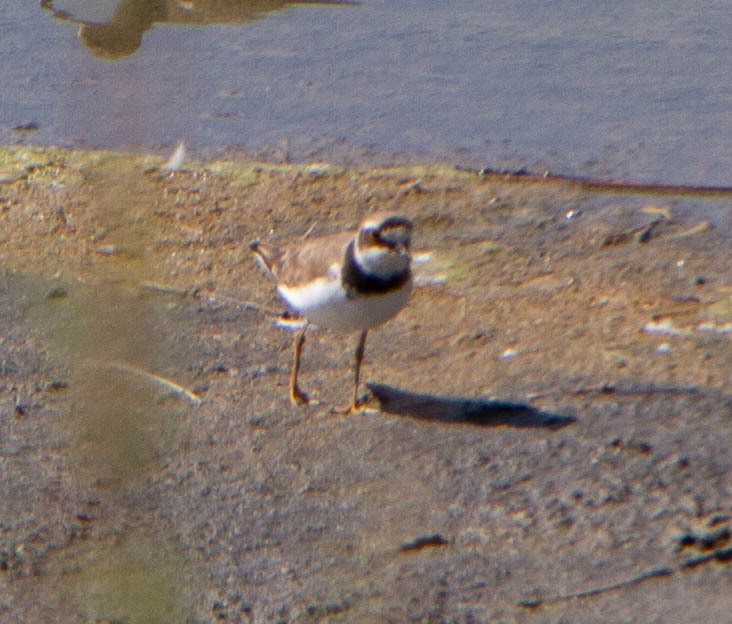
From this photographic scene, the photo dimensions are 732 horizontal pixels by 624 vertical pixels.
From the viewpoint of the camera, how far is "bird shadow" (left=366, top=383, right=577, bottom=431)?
15.4 ft

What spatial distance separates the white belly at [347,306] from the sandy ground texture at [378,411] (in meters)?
0.31

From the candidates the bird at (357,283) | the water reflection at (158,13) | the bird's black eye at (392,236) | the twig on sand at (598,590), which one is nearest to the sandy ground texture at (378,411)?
the twig on sand at (598,590)

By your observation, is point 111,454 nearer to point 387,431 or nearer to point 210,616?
point 210,616

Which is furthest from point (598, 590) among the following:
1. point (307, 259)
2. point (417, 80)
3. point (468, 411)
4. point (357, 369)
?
point (417, 80)

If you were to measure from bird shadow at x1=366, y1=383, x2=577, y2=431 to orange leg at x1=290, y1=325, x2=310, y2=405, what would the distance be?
266 mm

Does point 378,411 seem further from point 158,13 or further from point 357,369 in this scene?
point 158,13

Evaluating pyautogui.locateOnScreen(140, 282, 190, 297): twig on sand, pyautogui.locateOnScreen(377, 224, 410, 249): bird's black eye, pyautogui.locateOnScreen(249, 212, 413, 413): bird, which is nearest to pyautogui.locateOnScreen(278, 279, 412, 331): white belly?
pyautogui.locateOnScreen(249, 212, 413, 413): bird

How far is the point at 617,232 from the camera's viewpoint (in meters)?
6.38

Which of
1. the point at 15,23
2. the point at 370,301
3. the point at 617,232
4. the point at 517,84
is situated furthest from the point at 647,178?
the point at 15,23

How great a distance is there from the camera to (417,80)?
824 centimetres

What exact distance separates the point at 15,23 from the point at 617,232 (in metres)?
4.79

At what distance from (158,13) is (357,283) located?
5008mm

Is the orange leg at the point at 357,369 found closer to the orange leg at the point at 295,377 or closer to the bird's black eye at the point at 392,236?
the orange leg at the point at 295,377

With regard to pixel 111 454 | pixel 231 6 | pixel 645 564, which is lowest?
pixel 231 6
